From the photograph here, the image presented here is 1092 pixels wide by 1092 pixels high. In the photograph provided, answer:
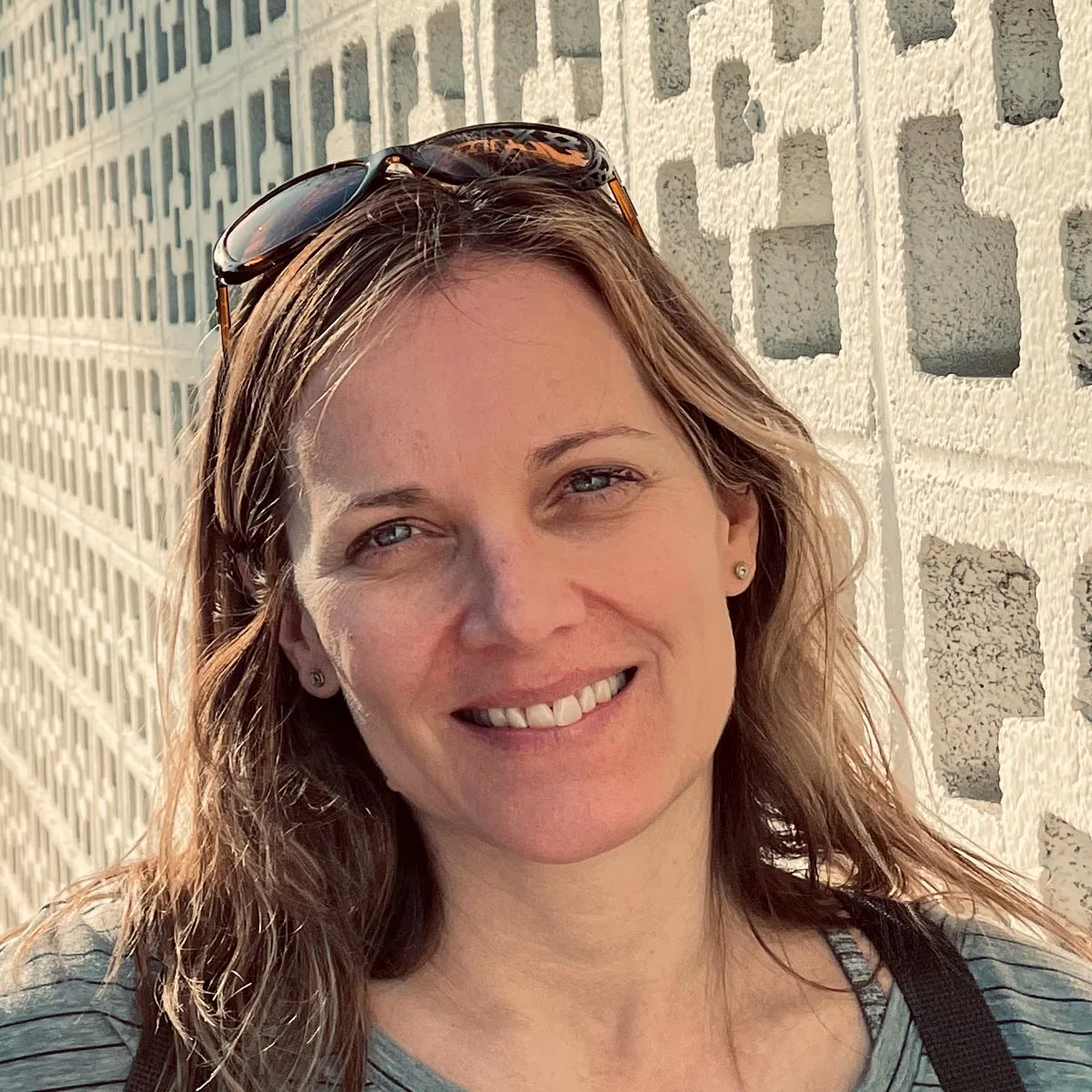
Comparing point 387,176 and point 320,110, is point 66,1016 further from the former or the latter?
point 320,110

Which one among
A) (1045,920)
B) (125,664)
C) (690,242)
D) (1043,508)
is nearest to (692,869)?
(1045,920)

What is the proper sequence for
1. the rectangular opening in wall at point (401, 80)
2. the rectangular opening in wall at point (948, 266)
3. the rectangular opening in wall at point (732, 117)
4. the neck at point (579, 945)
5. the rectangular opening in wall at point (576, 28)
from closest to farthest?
the neck at point (579, 945) → the rectangular opening in wall at point (948, 266) → the rectangular opening in wall at point (732, 117) → the rectangular opening in wall at point (576, 28) → the rectangular opening in wall at point (401, 80)

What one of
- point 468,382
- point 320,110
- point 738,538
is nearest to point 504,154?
point 468,382

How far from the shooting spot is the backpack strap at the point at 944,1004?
1.21 m

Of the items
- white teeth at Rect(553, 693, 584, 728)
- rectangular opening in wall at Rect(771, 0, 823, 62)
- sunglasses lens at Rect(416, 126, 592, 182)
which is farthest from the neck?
rectangular opening in wall at Rect(771, 0, 823, 62)

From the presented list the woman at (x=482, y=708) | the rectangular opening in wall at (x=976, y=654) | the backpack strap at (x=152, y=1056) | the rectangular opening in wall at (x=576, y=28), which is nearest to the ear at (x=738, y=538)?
the woman at (x=482, y=708)

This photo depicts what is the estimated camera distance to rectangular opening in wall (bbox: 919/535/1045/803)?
1483 mm

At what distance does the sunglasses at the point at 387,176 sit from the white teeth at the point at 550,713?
0.33 m

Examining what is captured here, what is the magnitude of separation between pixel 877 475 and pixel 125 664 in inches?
91.0

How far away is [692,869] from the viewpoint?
4.28 ft

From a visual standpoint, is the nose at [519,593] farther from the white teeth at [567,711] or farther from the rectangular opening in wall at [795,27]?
the rectangular opening in wall at [795,27]

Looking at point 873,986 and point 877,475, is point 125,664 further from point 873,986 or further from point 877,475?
point 873,986

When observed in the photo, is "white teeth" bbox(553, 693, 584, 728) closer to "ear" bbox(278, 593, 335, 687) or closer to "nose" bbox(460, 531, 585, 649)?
"nose" bbox(460, 531, 585, 649)

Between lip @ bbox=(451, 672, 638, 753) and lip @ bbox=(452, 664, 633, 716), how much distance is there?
0.02 metres
